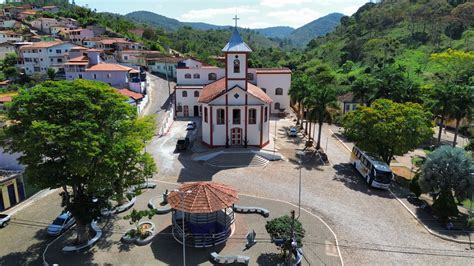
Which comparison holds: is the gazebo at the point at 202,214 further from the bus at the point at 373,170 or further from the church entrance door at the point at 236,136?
the church entrance door at the point at 236,136

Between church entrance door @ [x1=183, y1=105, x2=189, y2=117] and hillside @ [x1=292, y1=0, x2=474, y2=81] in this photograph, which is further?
hillside @ [x1=292, y1=0, x2=474, y2=81]

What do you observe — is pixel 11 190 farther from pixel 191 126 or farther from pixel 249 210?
pixel 191 126

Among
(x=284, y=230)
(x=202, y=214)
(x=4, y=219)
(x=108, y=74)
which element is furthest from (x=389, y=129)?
(x=108, y=74)

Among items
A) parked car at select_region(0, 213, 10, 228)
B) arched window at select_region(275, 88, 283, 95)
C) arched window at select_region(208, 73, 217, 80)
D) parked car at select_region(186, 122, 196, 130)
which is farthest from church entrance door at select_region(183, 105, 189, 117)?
parked car at select_region(0, 213, 10, 228)

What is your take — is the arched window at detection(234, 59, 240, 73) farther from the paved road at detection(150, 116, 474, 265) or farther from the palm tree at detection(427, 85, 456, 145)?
the palm tree at detection(427, 85, 456, 145)

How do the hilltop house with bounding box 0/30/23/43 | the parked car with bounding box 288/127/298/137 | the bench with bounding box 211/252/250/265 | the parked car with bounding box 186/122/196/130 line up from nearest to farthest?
the bench with bounding box 211/252/250/265, the parked car with bounding box 288/127/298/137, the parked car with bounding box 186/122/196/130, the hilltop house with bounding box 0/30/23/43

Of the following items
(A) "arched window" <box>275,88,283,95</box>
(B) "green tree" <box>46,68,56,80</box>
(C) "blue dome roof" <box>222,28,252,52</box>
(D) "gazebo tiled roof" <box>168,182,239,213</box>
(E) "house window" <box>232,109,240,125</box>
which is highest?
(C) "blue dome roof" <box>222,28,252,52</box>
